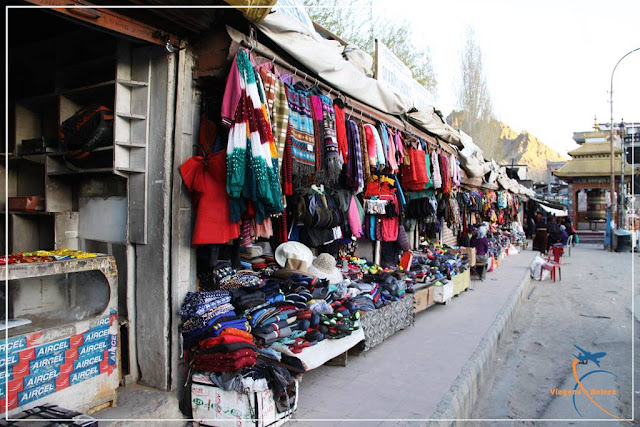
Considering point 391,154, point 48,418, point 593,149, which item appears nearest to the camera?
point 48,418

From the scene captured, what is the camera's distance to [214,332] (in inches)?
131

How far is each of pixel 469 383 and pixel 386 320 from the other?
4.52 feet

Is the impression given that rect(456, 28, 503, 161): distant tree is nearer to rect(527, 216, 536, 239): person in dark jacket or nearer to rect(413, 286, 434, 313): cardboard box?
rect(527, 216, 536, 239): person in dark jacket

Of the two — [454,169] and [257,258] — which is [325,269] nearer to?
[257,258]

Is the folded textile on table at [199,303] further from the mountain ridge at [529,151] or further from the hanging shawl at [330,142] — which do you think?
the mountain ridge at [529,151]

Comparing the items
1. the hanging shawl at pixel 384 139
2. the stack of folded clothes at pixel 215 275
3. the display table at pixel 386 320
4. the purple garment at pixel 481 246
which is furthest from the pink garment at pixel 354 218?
the purple garment at pixel 481 246

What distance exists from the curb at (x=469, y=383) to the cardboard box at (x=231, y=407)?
4.16ft

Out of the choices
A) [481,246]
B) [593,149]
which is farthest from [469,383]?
[593,149]

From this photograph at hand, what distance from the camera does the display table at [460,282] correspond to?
862 centimetres

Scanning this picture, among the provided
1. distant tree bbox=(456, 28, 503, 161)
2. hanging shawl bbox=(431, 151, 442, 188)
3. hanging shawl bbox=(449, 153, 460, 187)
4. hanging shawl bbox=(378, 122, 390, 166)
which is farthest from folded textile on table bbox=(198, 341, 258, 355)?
distant tree bbox=(456, 28, 503, 161)

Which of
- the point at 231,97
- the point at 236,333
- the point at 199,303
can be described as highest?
the point at 231,97

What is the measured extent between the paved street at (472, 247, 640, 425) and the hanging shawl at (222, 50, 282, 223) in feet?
10.4

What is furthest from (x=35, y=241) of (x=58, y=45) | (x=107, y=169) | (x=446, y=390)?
(x=446, y=390)

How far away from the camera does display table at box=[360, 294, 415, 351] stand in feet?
16.3
